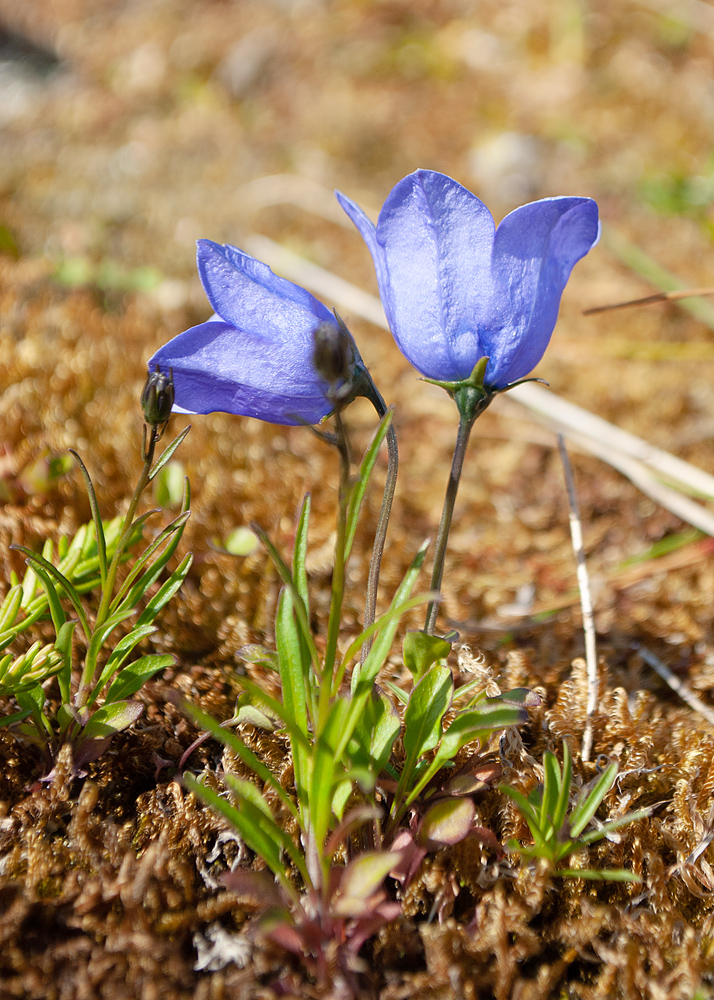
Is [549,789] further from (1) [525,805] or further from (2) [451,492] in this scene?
(2) [451,492]

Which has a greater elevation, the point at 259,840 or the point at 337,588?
the point at 337,588

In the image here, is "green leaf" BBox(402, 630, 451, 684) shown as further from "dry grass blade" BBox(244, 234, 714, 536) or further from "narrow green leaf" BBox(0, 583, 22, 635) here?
"dry grass blade" BBox(244, 234, 714, 536)

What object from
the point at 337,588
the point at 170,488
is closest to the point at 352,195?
the point at 170,488

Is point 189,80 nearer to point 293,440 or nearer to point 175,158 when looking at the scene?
point 175,158

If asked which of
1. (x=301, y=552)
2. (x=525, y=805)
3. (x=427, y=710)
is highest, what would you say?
(x=301, y=552)

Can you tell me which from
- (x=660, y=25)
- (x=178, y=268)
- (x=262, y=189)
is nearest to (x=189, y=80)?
(x=262, y=189)

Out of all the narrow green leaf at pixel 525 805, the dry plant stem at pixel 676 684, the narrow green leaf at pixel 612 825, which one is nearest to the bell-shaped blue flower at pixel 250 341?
the narrow green leaf at pixel 525 805
